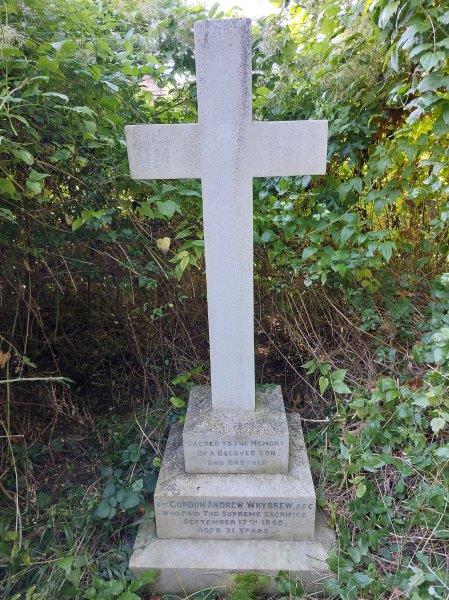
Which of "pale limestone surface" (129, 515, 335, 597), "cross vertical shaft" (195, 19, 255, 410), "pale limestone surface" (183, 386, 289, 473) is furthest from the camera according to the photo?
"pale limestone surface" (183, 386, 289, 473)

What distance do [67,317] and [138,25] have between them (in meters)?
1.81

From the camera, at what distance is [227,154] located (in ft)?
5.90

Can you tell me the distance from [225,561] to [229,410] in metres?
0.67

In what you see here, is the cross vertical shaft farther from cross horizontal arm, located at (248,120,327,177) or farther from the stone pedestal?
the stone pedestal

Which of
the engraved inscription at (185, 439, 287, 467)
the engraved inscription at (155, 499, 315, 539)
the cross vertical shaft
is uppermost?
the cross vertical shaft

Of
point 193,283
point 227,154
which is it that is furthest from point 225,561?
point 227,154

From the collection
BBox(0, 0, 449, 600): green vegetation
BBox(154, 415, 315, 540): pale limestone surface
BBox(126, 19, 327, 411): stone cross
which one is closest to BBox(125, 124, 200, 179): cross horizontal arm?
BBox(126, 19, 327, 411): stone cross

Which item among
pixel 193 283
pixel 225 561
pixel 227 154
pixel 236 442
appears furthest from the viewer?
pixel 193 283

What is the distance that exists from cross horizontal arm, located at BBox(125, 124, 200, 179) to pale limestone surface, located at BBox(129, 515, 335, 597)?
1703 mm

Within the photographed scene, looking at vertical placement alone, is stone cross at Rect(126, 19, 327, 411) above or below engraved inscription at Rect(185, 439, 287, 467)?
above

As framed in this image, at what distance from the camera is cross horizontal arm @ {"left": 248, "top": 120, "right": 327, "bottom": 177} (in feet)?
5.86

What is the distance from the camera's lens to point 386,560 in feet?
6.02

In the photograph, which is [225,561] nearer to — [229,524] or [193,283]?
[229,524]

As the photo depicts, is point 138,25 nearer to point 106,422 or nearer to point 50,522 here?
point 106,422
